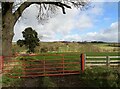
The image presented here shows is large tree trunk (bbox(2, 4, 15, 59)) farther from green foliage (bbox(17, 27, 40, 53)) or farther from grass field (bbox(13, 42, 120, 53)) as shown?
green foliage (bbox(17, 27, 40, 53))

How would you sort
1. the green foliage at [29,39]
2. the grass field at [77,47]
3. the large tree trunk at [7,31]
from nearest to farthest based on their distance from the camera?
the large tree trunk at [7,31]
the grass field at [77,47]
the green foliage at [29,39]

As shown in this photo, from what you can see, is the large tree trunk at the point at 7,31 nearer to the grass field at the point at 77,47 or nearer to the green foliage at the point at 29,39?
the grass field at the point at 77,47

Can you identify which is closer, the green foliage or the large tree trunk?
the large tree trunk

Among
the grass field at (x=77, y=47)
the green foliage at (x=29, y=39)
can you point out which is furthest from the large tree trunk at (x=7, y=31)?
the green foliage at (x=29, y=39)

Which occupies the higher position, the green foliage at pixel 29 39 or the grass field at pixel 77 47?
the green foliage at pixel 29 39

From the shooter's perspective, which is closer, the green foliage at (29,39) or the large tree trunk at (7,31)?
the large tree trunk at (7,31)

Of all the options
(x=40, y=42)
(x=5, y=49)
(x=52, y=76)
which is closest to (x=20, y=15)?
(x=5, y=49)

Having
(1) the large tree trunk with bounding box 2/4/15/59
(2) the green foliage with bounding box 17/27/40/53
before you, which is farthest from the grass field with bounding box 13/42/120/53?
(1) the large tree trunk with bounding box 2/4/15/59

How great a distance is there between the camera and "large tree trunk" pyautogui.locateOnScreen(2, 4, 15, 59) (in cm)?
2292

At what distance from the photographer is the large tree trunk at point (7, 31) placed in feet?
75.2

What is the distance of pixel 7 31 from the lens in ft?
75.3

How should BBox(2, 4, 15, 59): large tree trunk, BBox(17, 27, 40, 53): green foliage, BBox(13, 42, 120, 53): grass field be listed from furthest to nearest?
BBox(17, 27, 40, 53): green foliage < BBox(13, 42, 120, 53): grass field < BBox(2, 4, 15, 59): large tree trunk

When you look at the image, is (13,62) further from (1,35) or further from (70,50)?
(70,50)

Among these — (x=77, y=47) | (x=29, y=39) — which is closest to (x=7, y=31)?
(x=77, y=47)
